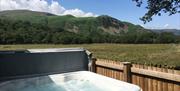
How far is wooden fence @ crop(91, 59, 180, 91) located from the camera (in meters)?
4.19

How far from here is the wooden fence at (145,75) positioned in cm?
419

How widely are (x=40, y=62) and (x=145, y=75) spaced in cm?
306

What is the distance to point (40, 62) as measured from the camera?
21.5 feet

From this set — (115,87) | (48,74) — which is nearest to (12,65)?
(48,74)

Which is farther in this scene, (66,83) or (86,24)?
(86,24)

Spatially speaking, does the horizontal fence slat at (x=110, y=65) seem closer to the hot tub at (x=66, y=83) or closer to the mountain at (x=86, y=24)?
the hot tub at (x=66, y=83)

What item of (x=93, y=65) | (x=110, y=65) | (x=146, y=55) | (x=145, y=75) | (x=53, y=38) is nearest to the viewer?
(x=145, y=75)

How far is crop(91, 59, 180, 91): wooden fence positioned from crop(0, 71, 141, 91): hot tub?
0.25 meters

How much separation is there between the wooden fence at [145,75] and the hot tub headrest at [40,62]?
47.2 inches

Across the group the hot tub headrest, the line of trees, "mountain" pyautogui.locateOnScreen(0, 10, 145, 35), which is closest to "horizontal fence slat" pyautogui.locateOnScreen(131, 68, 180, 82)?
the hot tub headrest

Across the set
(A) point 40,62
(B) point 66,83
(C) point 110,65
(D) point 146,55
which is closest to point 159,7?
(C) point 110,65

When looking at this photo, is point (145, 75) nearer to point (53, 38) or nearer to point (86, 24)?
point (53, 38)

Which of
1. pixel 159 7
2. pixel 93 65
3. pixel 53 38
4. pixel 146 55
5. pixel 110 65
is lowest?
pixel 146 55

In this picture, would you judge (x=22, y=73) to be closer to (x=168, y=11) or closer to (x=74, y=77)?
(x=74, y=77)
